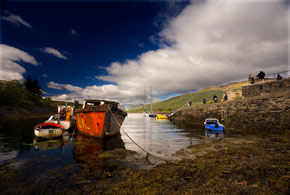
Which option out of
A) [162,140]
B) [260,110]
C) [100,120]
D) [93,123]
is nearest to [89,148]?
[100,120]

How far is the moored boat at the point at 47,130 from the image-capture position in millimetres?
13750

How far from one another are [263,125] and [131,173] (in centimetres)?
2071

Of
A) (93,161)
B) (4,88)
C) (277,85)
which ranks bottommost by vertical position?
(93,161)

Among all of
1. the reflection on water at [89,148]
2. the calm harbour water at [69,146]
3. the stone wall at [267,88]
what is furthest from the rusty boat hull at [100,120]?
the stone wall at [267,88]

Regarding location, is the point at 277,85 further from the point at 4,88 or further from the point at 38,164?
the point at 4,88

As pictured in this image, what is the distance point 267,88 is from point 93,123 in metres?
26.1

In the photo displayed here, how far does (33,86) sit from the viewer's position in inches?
2694

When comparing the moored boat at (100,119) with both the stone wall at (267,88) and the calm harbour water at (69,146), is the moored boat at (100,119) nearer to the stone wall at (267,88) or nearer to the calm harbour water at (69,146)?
the calm harbour water at (69,146)

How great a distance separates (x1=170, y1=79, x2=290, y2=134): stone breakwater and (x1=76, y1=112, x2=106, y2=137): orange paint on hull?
20.4 metres

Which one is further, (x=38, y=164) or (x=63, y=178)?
(x=38, y=164)

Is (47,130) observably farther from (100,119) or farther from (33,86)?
(33,86)

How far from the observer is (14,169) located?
261 inches

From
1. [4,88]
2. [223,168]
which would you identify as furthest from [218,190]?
[4,88]

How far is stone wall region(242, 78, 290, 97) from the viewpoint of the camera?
19861 millimetres
